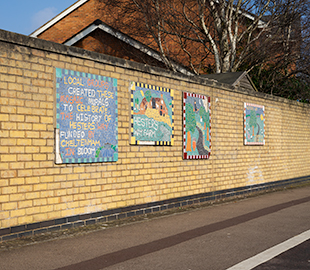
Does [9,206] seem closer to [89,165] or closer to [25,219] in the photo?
[25,219]

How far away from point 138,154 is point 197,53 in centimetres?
1822

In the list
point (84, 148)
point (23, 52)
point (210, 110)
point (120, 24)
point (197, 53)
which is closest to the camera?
point (23, 52)

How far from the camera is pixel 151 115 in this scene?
9.77 meters

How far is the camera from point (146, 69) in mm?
9719

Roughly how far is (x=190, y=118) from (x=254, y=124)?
4.19m

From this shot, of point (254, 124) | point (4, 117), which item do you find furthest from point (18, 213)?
point (254, 124)

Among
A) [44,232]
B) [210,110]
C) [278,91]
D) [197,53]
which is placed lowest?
[44,232]

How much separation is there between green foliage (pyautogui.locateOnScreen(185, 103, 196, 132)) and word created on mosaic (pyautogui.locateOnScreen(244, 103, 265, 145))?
129 inches

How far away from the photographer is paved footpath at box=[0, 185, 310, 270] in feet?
17.9

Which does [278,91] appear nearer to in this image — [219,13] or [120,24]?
[219,13]

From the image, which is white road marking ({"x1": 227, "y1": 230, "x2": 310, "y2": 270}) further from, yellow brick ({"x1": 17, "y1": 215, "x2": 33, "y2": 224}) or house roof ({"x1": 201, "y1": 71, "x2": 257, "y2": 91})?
house roof ({"x1": 201, "y1": 71, "x2": 257, "y2": 91})

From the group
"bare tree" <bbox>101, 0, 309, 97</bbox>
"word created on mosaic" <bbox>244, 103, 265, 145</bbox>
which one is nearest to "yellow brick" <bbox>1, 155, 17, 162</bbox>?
"word created on mosaic" <bbox>244, 103, 265, 145</bbox>

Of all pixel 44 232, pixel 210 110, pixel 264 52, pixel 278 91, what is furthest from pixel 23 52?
pixel 278 91

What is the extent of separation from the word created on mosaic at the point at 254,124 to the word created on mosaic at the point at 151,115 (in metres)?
4.37
